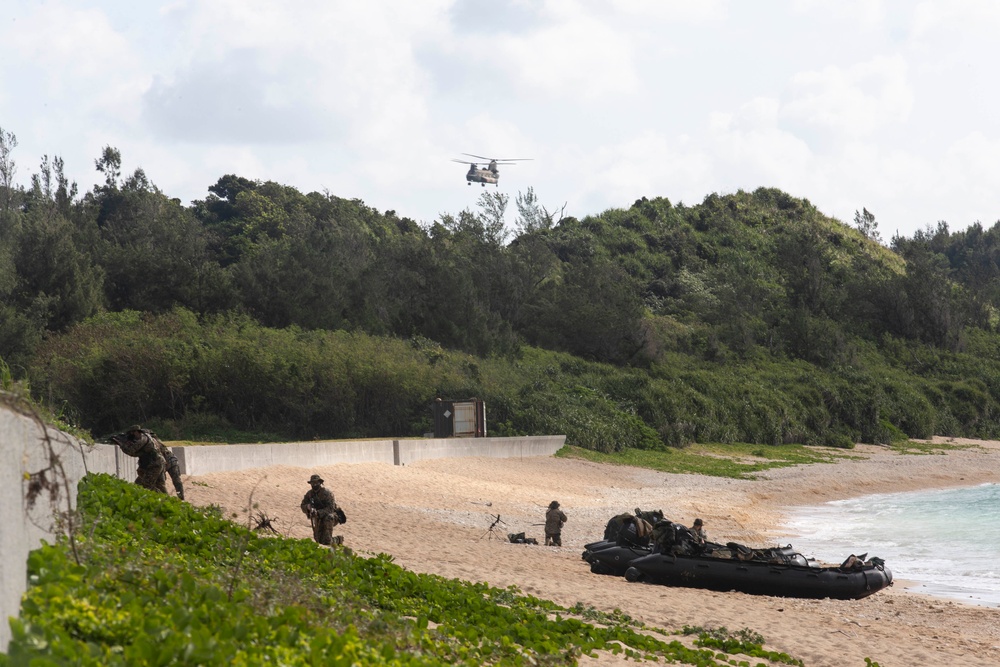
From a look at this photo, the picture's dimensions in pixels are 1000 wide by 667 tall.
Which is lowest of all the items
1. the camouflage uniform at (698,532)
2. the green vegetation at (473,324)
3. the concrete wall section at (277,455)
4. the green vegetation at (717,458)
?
the camouflage uniform at (698,532)

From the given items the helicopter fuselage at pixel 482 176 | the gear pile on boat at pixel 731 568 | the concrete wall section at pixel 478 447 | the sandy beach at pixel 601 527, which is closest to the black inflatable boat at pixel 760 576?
the gear pile on boat at pixel 731 568

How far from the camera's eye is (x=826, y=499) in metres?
39.3

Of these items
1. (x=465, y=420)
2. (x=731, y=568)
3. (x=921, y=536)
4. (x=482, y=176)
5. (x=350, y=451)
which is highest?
(x=482, y=176)

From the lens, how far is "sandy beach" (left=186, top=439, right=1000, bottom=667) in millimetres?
15852

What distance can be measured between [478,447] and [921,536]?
15.4 m

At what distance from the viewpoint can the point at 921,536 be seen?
3033cm

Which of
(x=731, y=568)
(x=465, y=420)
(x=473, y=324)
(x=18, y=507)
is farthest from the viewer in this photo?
(x=473, y=324)

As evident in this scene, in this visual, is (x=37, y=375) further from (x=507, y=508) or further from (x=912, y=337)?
(x=912, y=337)

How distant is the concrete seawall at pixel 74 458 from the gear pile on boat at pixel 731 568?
30.5 ft

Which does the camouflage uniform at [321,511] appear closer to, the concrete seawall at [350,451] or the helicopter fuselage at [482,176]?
the concrete seawall at [350,451]

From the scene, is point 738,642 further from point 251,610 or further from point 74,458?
point 74,458

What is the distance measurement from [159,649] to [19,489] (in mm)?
1527

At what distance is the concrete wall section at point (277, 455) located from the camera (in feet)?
83.2

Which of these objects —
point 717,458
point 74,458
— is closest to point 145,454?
point 74,458
